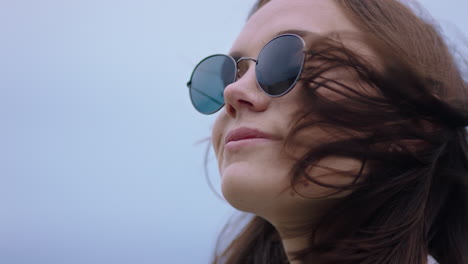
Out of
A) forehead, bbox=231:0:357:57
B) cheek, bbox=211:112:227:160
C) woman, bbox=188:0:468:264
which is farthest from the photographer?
cheek, bbox=211:112:227:160

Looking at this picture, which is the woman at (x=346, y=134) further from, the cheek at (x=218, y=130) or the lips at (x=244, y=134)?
the cheek at (x=218, y=130)

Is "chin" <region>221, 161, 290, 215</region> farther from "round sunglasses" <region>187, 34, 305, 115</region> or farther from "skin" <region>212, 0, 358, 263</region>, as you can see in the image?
"round sunglasses" <region>187, 34, 305, 115</region>

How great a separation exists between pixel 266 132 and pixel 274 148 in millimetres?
53

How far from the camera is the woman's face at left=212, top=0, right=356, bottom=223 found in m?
1.30

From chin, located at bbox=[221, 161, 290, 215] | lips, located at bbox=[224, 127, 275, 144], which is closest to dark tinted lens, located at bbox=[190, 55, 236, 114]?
lips, located at bbox=[224, 127, 275, 144]

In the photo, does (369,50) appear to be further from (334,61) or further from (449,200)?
(449,200)

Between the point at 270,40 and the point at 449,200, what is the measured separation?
2.70ft

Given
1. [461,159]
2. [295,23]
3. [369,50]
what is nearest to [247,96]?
[295,23]

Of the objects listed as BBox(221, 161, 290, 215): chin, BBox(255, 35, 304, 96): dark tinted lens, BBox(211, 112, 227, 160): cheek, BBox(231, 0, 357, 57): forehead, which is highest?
BBox(231, 0, 357, 57): forehead

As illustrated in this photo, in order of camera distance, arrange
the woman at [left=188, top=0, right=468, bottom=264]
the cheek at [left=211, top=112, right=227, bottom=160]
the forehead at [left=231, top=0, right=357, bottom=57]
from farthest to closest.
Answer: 1. the cheek at [left=211, top=112, right=227, bottom=160]
2. the forehead at [left=231, top=0, right=357, bottom=57]
3. the woman at [left=188, top=0, right=468, bottom=264]

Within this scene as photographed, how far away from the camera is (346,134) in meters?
1.28

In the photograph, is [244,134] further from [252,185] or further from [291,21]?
[291,21]

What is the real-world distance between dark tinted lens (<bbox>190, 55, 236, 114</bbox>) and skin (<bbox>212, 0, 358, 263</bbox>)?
0.15 m

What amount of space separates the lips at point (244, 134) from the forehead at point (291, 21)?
0.96 feet
